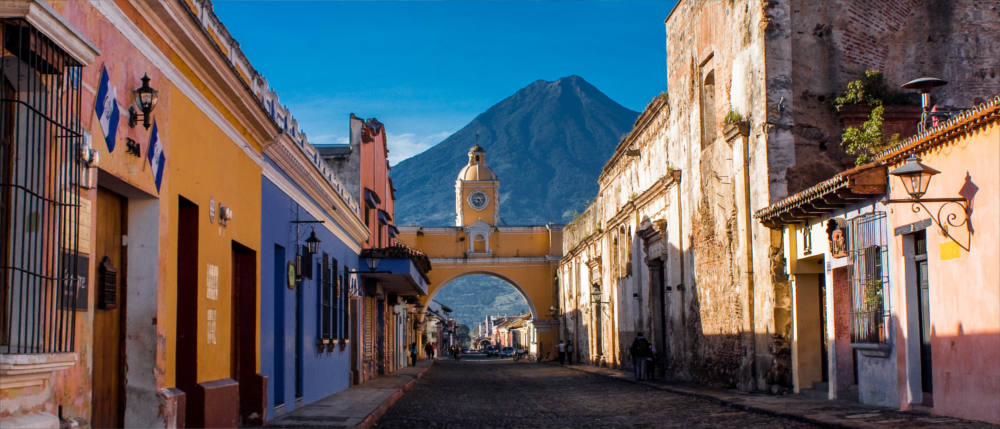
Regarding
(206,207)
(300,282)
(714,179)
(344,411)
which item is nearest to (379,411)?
(344,411)

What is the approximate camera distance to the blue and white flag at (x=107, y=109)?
20.5 ft

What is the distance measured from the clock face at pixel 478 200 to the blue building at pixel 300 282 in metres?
38.0

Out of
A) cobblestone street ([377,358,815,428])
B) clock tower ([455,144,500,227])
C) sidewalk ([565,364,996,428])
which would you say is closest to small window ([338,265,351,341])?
A: cobblestone street ([377,358,815,428])

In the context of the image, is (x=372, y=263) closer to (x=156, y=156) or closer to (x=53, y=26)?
(x=156, y=156)

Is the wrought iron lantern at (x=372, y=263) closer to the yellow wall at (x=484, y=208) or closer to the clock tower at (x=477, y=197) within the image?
the clock tower at (x=477, y=197)

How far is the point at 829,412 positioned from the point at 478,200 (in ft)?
155

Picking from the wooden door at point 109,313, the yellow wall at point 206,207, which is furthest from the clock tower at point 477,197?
the wooden door at point 109,313

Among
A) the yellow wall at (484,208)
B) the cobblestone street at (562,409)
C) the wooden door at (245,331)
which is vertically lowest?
the cobblestone street at (562,409)

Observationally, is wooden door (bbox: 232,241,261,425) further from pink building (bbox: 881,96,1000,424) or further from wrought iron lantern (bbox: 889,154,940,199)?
pink building (bbox: 881,96,1000,424)

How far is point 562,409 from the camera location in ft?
48.3

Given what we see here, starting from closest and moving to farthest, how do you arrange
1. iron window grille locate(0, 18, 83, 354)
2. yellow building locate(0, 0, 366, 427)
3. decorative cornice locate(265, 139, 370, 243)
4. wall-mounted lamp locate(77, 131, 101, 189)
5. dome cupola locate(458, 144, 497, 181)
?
iron window grille locate(0, 18, 83, 354) < yellow building locate(0, 0, 366, 427) < wall-mounted lamp locate(77, 131, 101, 189) < decorative cornice locate(265, 139, 370, 243) < dome cupola locate(458, 144, 497, 181)

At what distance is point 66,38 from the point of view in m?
5.33

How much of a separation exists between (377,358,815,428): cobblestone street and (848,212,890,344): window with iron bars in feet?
6.09

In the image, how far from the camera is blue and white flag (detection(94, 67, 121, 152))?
624 centimetres
